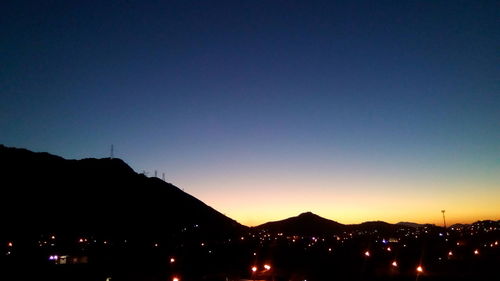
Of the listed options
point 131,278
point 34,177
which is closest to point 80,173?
point 34,177

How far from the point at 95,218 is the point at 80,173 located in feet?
125

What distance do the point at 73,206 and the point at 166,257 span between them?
188 ft

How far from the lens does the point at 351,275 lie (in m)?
42.6

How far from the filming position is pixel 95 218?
98.5m

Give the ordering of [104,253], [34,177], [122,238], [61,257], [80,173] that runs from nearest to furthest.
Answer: [61,257] → [104,253] → [122,238] → [34,177] → [80,173]

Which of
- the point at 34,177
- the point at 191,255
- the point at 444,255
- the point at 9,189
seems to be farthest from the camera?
the point at 34,177

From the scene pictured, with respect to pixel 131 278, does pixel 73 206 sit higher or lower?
higher

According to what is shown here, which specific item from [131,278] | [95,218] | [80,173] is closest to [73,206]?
[95,218]

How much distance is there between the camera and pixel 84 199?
108562 millimetres

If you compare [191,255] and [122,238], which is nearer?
[191,255]

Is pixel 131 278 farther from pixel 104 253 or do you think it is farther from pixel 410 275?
pixel 410 275

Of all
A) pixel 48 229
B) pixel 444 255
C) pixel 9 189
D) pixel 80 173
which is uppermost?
pixel 80 173

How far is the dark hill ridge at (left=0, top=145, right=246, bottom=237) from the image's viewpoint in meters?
88.2

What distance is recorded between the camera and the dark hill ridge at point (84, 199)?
8819 cm
